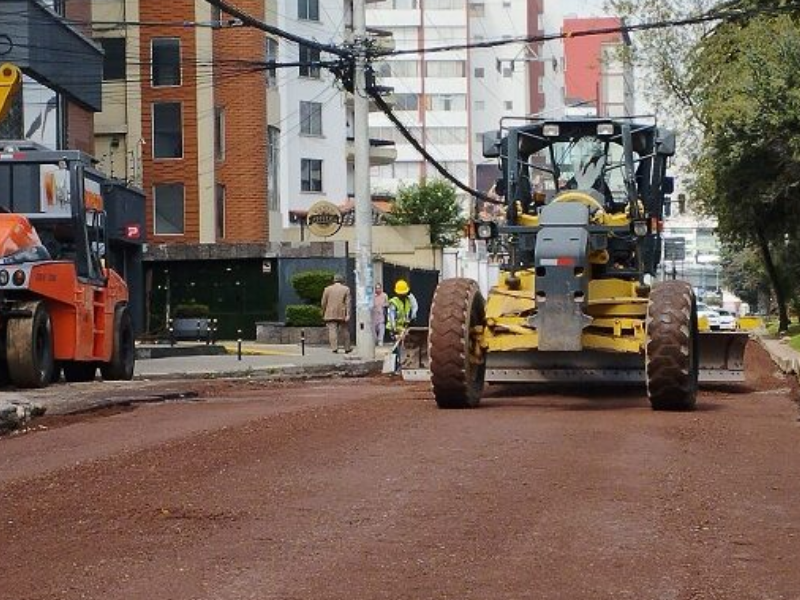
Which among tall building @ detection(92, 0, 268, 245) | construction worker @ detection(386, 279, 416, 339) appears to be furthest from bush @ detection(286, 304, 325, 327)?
tall building @ detection(92, 0, 268, 245)

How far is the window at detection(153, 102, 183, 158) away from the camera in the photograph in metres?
58.4

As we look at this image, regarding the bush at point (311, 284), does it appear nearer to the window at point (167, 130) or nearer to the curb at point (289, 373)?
the window at point (167, 130)

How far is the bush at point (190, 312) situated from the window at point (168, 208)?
11.8 metres

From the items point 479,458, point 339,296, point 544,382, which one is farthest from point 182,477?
point 339,296

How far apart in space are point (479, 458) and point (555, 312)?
463 centimetres

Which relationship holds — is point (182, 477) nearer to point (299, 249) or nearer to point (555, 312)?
point (555, 312)

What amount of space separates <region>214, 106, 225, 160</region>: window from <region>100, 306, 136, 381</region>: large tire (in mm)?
34155

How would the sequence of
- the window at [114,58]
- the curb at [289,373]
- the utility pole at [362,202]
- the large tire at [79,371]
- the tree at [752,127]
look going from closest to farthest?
the large tire at [79,371], the curb at [289,373], the utility pole at [362,202], the tree at [752,127], the window at [114,58]

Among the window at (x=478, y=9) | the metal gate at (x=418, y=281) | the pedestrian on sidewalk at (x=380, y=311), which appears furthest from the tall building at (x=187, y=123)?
the window at (x=478, y=9)

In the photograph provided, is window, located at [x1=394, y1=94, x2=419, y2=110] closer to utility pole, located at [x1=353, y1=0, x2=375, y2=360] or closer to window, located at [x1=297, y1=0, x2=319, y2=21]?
window, located at [x1=297, y1=0, x2=319, y2=21]

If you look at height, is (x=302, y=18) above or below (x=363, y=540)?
above

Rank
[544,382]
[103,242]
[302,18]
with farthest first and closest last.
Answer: [302,18] → [103,242] → [544,382]

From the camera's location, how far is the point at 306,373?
2966 centimetres

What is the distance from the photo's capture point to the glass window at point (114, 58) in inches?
2267
